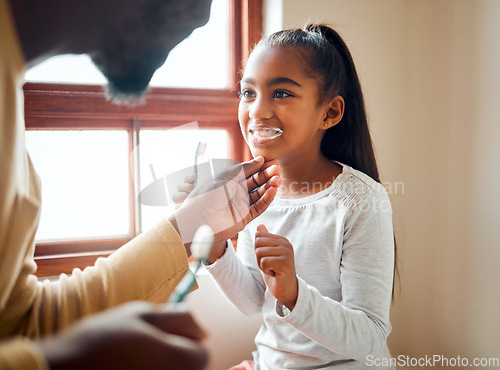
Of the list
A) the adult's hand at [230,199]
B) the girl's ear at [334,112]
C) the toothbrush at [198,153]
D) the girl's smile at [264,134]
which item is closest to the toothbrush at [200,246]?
the adult's hand at [230,199]

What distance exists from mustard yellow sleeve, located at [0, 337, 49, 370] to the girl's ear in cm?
77

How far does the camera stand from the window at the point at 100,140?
97 cm

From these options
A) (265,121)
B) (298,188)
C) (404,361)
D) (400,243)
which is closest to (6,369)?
(265,121)

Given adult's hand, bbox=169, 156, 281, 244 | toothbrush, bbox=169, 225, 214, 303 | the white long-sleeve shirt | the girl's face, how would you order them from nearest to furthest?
toothbrush, bbox=169, 225, 214, 303 < adult's hand, bbox=169, 156, 281, 244 < the white long-sleeve shirt < the girl's face

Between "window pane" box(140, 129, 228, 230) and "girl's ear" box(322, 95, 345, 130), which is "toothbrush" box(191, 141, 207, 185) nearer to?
"window pane" box(140, 129, 228, 230)

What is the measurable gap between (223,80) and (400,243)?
74 centimetres

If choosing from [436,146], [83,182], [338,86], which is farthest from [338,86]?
[83,182]

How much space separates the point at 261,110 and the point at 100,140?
1.52 ft

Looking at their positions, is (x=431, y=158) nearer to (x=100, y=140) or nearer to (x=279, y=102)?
(x=279, y=102)

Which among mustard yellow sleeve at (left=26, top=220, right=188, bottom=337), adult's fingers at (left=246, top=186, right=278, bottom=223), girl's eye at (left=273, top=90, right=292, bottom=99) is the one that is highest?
girl's eye at (left=273, top=90, right=292, bottom=99)

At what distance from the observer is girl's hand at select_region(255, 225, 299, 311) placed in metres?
0.67

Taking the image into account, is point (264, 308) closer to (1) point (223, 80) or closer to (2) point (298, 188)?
(2) point (298, 188)

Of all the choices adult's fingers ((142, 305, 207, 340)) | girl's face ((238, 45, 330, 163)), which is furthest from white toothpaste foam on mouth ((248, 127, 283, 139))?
adult's fingers ((142, 305, 207, 340))

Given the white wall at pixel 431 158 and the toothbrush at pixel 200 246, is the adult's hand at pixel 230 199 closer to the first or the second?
the toothbrush at pixel 200 246
